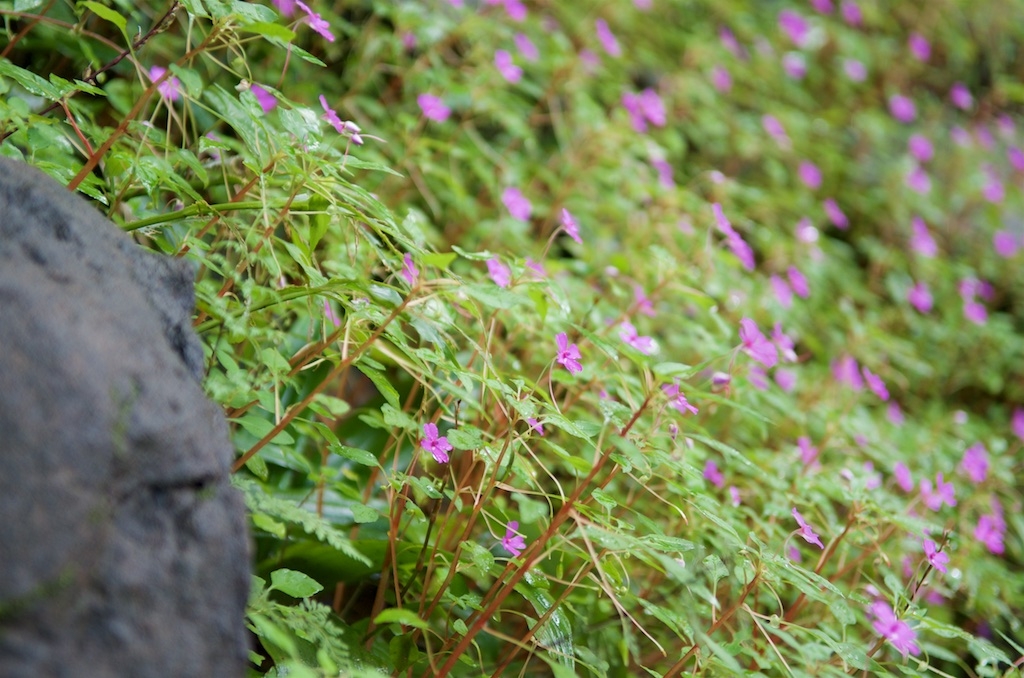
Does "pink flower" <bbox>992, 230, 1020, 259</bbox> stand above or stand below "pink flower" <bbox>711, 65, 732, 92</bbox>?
below

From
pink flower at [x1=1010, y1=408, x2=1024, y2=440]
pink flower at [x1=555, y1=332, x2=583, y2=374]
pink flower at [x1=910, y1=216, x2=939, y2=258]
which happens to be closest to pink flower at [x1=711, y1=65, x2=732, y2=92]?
pink flower at [x1=910, y1=216, x2=939, y2=258]

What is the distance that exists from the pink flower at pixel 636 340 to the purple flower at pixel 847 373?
37.4 inches

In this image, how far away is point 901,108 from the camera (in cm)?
414

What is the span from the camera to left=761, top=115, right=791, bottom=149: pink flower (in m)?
3.36

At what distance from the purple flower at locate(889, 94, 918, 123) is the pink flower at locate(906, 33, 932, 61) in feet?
0.70

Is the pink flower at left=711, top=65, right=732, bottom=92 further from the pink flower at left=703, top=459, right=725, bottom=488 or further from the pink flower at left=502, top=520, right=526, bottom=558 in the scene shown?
the pink flower at left=502, top=520, right=526, bottom=558

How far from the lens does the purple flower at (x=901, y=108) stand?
4129mm

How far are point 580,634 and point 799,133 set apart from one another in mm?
2792

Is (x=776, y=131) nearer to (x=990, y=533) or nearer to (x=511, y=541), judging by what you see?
(x=990, y=533)

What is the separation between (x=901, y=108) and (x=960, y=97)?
29cm

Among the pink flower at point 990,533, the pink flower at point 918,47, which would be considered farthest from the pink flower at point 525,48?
the pink flower at point 918,47

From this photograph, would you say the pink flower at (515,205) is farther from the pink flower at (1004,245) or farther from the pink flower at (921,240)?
the pink flower at (1004,245)

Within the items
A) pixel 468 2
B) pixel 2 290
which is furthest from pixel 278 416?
pixel 468 2

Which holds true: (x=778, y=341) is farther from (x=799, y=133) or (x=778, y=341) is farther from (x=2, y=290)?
(x=799, y=133)
